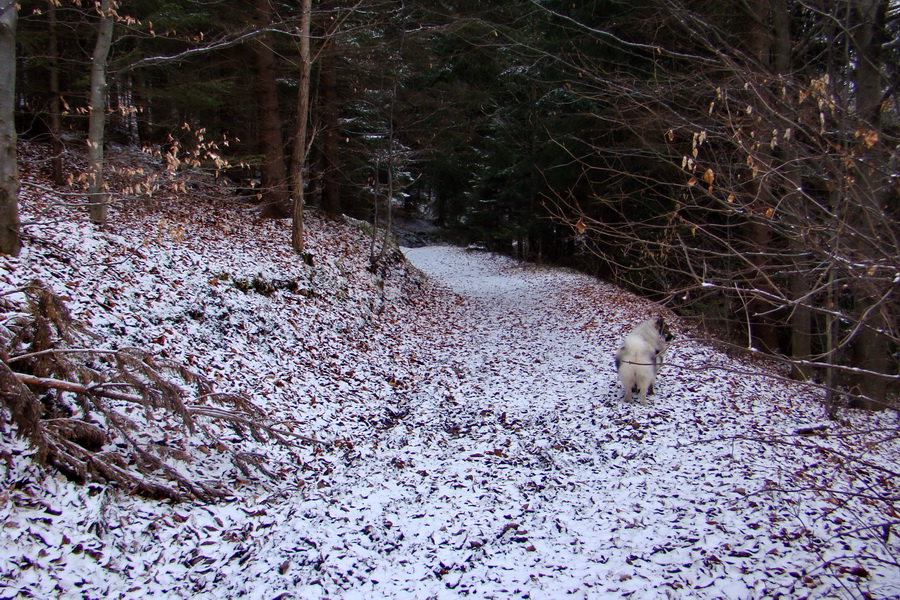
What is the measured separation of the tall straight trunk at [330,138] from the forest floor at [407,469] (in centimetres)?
615

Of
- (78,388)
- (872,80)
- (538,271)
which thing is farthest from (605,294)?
(78,388)

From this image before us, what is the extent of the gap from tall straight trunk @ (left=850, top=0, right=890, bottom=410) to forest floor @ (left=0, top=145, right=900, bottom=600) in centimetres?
74

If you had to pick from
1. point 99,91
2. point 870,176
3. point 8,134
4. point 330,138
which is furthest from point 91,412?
point 330,138

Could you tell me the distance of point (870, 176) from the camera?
3205 millimetres

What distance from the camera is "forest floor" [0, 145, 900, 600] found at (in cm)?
368

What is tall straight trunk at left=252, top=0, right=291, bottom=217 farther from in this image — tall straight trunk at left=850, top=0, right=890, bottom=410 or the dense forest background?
tall straight trunk at left=850, top=0, right=890, bottom=410

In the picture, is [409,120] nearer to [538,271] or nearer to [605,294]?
[605,294]

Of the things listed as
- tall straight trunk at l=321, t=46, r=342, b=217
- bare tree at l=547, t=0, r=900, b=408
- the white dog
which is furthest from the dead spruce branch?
tall straight trunk at l=321, t=46, r=342, b=217

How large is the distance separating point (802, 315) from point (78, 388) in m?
10.4

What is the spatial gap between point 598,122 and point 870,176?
1273 cm

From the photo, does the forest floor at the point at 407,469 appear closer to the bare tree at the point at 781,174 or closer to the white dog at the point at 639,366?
the white dog at the point at 639,366

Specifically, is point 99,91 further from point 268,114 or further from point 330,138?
point 330,138

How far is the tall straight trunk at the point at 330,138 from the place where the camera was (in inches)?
586

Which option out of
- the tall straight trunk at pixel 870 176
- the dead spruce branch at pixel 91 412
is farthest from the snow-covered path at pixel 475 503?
the tall straight trunk at pixel 870 176
